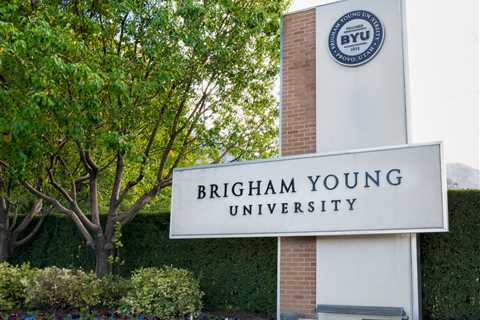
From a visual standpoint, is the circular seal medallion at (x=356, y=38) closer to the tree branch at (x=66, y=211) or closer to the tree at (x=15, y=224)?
the tree branch at (x=66, y=211)

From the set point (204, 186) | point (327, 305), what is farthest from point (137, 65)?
point (327, 305)

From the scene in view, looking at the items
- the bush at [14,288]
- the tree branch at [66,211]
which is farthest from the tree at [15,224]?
the bush at [14,288]

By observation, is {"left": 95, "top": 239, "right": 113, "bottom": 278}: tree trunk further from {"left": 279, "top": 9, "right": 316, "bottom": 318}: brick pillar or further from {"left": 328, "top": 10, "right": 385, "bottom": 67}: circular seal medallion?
{"left": 328, "top": 10, "right": 385, "bottom": 67}: circular seal medallion

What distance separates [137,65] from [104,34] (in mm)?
832

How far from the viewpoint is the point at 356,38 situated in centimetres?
827

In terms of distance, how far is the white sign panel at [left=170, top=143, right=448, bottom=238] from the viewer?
23.9ft

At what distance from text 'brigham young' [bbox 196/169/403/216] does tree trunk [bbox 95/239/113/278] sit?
9.98 ft

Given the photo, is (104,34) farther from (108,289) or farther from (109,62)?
(108,289)

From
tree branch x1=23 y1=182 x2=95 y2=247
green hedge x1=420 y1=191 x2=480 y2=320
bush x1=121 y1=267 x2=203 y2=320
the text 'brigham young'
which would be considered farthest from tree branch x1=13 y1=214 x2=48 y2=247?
green hedge x1=420 y1=191 x2=480 y2=320

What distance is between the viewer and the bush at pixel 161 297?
29.1 feet

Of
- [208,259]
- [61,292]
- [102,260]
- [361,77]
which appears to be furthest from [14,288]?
[361,77]

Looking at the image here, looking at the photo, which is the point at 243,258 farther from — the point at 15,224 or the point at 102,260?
the point at 15,224

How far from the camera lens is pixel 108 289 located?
985cm

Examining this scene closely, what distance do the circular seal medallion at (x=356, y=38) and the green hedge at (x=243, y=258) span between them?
2.46 m
